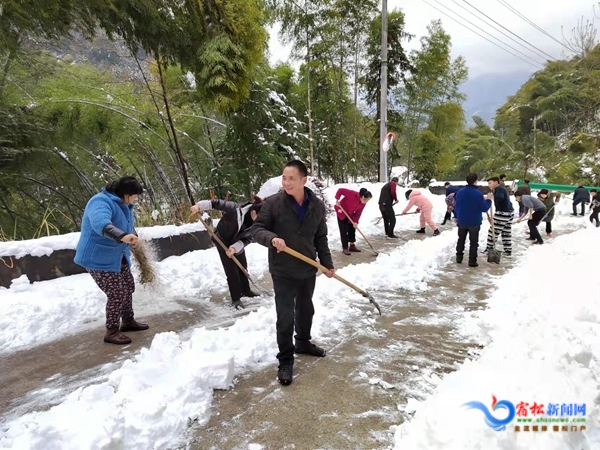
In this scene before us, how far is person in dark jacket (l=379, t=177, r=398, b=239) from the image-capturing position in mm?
8906

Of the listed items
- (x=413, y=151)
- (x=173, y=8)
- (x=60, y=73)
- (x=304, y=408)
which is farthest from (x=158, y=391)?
(x=413, y=151)

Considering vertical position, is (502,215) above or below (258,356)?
above

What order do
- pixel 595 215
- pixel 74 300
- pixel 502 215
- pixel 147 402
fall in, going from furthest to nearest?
pixel 595 215
pixel 502 215
pixel 74 300
pixel 147 402

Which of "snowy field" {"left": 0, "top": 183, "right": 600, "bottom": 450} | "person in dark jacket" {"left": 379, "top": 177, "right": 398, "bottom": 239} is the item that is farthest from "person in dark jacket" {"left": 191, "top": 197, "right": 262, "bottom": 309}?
"person in dark jacket" {"left": 379, "top": 177, "right": 398, "bottom": 239}

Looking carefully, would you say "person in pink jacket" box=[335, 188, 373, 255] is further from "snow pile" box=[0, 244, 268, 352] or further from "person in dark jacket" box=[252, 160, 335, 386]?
"person in dark jacket" box=[252, 160, 335, 386]

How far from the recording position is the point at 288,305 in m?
2.84

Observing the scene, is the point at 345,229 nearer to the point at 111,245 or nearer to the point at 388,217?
the point at 388,217

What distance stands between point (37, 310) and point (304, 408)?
10.3ft

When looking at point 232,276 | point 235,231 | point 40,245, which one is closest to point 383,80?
point 235,231

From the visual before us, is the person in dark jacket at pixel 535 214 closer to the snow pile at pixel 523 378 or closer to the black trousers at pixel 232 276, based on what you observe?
the snow pile at pixel 523 378

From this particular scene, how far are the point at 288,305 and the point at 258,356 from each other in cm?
55

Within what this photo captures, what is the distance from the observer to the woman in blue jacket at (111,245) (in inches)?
125

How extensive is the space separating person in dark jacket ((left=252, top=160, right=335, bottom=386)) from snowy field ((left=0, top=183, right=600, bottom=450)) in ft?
1.20

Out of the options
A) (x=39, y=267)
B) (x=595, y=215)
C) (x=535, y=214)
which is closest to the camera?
(x=39, y=267)
